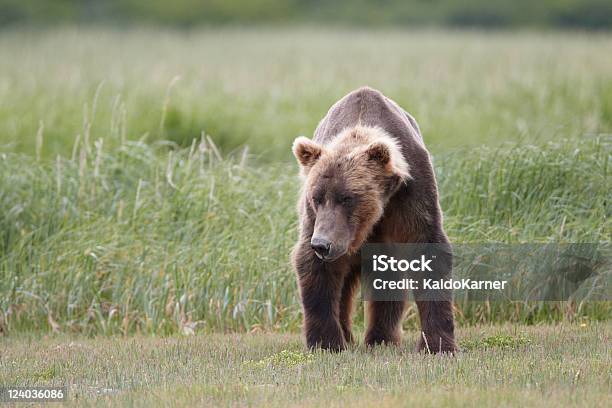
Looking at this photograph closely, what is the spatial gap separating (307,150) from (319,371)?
1503 millimetres

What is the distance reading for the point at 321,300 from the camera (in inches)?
250

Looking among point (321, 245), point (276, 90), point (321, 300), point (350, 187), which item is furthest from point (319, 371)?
point (276, 90)

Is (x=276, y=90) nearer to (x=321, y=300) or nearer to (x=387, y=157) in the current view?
(x=321, y=300)

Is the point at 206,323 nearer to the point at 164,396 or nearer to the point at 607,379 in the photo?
the point at 164,396

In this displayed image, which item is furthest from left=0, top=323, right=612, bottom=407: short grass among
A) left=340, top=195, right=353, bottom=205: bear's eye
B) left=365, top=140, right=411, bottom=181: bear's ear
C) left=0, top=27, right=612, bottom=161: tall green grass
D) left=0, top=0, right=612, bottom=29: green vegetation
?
left=0, top=0, right=612, bottom=29: green vegetation

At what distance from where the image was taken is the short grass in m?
4.81

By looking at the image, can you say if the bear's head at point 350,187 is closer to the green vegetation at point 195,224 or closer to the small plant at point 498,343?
the small plant at point 498,343

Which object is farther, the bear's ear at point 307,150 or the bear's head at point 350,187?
the bear's ear at point 307,150

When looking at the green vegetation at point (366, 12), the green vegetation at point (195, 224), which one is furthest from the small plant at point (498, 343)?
the green vegetation at point (366, 12)

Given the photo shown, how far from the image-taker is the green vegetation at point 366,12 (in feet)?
180

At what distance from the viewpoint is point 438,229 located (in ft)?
20.7

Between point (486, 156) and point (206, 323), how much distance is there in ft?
9.74

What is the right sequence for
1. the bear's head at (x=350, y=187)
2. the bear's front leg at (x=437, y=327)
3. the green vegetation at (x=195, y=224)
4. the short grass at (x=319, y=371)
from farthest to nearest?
the green vegetation at (x=195, y=224)
the bear's front leg at (x=437, y=327)
the bear's head at (x=350, y=187)
the short grass at (x=319, y=371)

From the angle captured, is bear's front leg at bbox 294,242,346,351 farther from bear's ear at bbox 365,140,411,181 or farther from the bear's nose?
bear's ear at bbox 365,140,411,181
